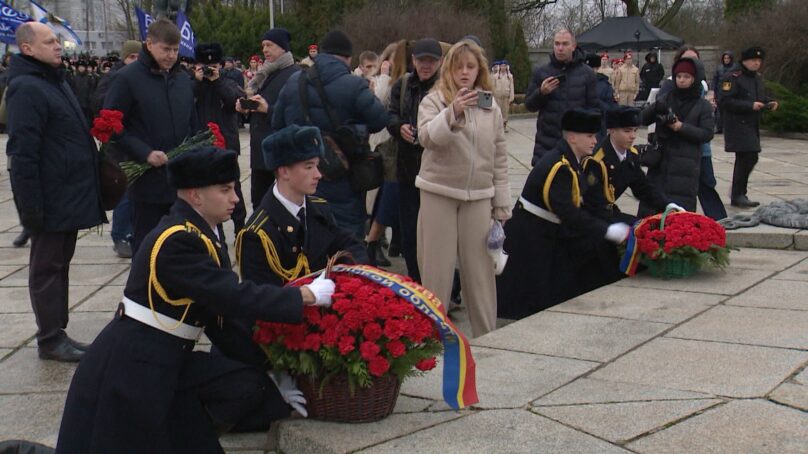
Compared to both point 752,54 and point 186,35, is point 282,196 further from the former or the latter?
point 752,54

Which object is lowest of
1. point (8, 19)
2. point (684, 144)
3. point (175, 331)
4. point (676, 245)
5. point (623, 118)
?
point (676, 245)

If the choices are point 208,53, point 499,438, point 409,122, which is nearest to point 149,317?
point 499,438

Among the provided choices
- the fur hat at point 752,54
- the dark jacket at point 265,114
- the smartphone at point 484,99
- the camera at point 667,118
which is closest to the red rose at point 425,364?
the smartphone at point 484,99

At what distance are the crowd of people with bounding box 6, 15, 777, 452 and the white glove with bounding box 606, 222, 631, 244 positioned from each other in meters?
0.01

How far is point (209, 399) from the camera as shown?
4090 mm

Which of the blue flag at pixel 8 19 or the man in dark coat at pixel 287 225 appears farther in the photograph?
the blue flag at pixel 8 19

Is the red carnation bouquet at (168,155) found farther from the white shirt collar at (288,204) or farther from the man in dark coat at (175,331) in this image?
the man in dark coat at (175,331)

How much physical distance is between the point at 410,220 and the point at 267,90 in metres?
1.75

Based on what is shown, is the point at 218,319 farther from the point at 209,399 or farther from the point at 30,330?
the point at 30,330

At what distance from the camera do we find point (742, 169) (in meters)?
11.4

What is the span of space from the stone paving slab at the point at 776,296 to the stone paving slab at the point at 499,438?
265 centimetres

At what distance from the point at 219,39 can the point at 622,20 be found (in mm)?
13643

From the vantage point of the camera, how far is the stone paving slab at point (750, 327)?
5449mm

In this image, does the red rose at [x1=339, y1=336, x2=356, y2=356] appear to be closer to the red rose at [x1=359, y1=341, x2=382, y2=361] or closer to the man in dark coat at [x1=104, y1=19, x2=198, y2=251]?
the red rose at [x1=359, y1=341, x2=382, y2=361]
